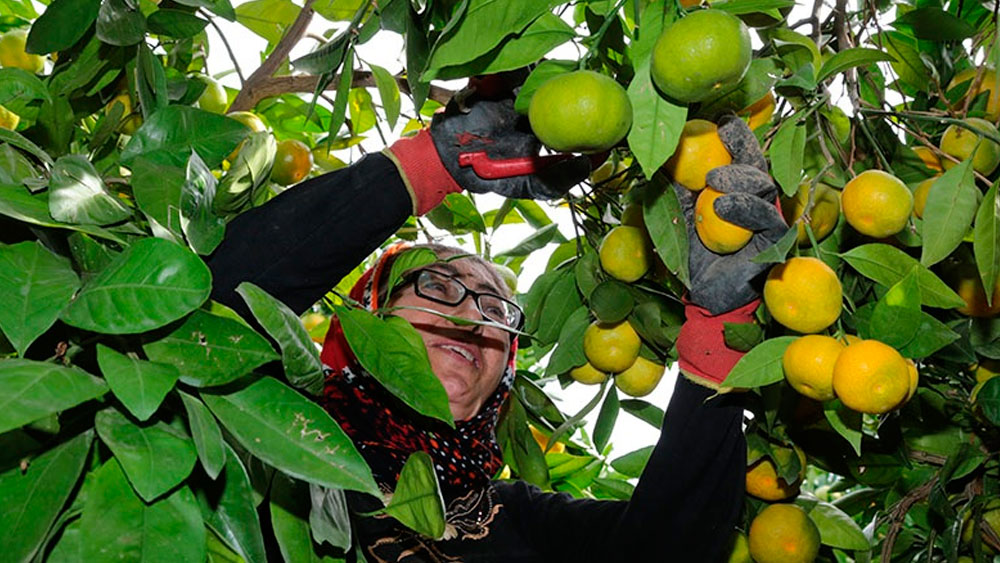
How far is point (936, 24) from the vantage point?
1.18m

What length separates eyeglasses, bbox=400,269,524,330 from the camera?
5.36 feet

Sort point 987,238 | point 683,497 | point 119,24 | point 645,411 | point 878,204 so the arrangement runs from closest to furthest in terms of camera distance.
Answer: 1. point 987,238
2. point 878,204
3. point 119,24
4. point 683,497
5. point 645,411

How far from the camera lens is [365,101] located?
151cm

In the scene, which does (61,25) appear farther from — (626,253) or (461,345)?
(461,345)

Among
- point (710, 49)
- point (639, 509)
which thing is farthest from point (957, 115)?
point (639, 509)

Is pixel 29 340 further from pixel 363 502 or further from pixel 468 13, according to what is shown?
pixel 363 502

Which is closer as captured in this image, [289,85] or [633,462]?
[289,85]

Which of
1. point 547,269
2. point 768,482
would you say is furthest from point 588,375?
point 768,482

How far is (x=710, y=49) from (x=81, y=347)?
503 mm

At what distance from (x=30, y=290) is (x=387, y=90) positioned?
Answer: 24.4 inches

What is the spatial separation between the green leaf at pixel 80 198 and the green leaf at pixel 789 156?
1.81 feet

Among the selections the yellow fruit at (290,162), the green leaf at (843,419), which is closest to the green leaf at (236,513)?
the green leaf at (843,419)

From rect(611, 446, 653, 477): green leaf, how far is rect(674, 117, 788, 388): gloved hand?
1.18 feet

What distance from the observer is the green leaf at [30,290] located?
0.66 meters
